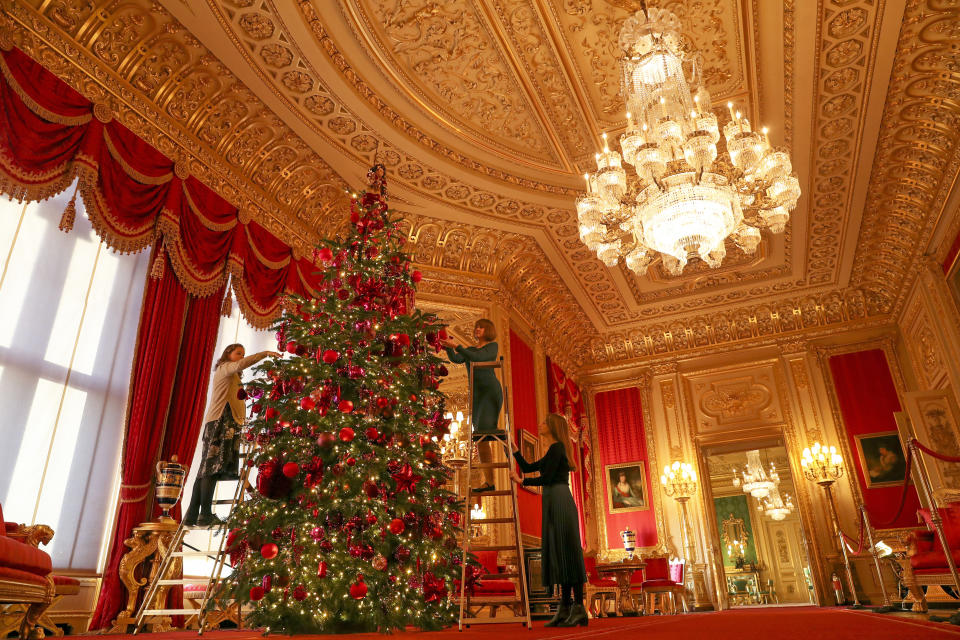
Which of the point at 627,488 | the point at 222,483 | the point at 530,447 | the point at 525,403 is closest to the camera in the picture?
the point at 222,483

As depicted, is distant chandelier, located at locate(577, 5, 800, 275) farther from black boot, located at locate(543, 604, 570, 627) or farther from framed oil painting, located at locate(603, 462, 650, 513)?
framed oil painting, located at locate(603, 462, 650, 513)

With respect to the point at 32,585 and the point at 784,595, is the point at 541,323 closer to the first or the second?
the point at 32,585

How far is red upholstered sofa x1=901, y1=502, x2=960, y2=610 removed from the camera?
164 inches

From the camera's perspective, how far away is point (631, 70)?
586 cm

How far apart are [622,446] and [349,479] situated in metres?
8.56

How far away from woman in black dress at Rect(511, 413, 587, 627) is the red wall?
704cm

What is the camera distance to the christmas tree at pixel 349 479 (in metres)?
3.43

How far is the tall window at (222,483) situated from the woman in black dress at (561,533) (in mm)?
2498

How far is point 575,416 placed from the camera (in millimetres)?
11141

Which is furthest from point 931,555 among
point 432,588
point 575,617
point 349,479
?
point 349,479

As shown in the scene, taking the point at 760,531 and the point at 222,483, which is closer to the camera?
the point at 222,483

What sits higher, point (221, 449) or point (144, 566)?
point (221, 449)

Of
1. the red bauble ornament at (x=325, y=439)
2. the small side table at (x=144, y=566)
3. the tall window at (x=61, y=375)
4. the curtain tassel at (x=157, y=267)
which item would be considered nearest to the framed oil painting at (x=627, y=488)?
the small side table at (x=144, y=566)

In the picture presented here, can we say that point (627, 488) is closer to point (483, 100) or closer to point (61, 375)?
point (483, 100)
